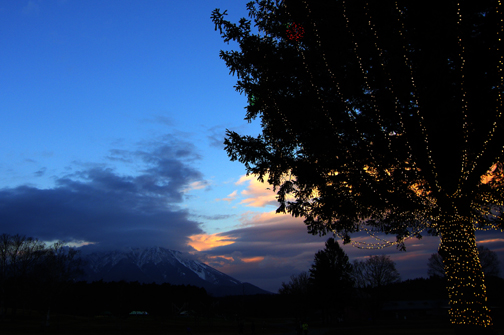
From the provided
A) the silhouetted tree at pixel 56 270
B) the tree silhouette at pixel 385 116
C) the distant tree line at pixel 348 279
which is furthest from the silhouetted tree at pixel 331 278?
the tree silhouette at pixel 385 116

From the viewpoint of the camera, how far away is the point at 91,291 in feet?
292

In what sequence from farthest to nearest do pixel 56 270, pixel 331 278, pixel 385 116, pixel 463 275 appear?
pixel 331 278
pixel 56 270
pixel 385 116
pixel 463 275

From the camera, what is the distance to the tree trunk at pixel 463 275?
9.23 metres

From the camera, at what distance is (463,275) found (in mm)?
9539

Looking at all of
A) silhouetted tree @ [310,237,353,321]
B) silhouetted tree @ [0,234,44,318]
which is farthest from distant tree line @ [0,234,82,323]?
silhouetted tree @ [310,237,353,321]

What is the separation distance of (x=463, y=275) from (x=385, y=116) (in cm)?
486

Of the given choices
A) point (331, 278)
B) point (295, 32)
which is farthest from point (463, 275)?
point (331, 278)

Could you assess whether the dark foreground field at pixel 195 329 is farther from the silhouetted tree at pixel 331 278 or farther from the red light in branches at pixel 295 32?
the red light in branches at pixel 295 32

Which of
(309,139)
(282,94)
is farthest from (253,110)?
(309,139)

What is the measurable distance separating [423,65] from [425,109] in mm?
1244

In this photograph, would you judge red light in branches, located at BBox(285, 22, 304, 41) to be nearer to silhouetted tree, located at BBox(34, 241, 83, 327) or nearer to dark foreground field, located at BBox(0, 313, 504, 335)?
dark foreground field, located at BBox(0, 313, 504, 335)

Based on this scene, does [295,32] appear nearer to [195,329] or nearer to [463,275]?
[463,275]

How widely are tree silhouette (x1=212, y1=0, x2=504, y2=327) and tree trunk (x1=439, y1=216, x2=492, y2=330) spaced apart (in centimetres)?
3

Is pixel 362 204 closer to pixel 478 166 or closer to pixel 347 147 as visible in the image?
pixel 347 147
